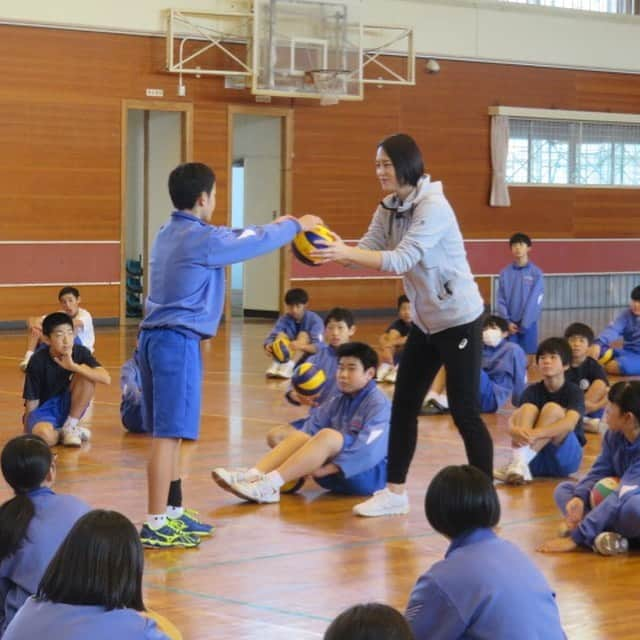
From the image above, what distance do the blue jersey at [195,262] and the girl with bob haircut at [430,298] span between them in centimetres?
28

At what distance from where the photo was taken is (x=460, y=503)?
3.39 m

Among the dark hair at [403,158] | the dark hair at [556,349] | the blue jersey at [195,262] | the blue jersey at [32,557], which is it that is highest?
the dark hair at [403,158]

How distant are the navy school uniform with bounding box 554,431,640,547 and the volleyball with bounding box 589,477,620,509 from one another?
0.08 ft

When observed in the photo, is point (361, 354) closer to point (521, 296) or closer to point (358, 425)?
point (358, 425)

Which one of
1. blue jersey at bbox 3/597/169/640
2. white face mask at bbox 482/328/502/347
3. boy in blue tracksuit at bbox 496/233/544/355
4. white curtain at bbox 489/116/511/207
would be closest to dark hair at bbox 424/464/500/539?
blue jersey at bbox 3/597/169/640

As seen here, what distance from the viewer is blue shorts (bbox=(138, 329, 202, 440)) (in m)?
5.82

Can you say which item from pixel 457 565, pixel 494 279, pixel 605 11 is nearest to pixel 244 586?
pixel 457 565

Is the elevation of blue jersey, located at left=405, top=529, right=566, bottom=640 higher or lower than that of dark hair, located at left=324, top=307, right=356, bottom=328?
lower

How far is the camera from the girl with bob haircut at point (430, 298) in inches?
239

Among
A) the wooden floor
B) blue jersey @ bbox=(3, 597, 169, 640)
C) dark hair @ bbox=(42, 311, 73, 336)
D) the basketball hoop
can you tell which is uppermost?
the basketball hoop

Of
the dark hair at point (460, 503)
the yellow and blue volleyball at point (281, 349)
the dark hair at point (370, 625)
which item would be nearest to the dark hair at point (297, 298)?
the yellow and blue volleyball at point (281, 349)

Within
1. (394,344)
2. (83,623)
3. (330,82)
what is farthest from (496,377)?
(330,82)

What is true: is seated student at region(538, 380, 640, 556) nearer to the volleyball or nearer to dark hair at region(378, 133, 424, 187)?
the volleyball

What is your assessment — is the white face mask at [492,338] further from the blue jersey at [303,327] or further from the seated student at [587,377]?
the blue jersey at [303,327]
